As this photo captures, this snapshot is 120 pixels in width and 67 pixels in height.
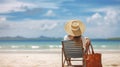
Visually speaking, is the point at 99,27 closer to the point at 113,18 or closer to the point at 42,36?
the point at 113,18

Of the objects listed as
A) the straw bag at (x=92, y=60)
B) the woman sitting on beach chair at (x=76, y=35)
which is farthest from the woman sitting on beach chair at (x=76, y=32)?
the straw bag at (x=92, y=60)

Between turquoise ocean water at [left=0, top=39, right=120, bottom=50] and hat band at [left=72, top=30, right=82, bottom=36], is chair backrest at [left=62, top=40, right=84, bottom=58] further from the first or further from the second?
turquoise ocean water at [left=0, top=39, right=120, bottom=50]

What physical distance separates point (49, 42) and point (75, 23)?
12.0 meters

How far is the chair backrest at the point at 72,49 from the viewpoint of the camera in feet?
22.1

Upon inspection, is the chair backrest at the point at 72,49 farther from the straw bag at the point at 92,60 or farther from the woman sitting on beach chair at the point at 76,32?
the straw bag at the point at 92,60

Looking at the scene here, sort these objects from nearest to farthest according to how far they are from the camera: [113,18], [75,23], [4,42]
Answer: [75,23] < [113,18] < [4,42]

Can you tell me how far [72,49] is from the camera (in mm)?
6766

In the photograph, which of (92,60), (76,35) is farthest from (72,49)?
(92,60)

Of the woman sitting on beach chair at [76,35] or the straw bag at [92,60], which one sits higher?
the woman sitting on beach chair at [76,35]

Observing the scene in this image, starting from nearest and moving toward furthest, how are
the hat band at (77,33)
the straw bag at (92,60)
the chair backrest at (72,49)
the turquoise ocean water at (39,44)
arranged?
the straw bag at (92,60) < the chair backrest at (72,49) < the hat band at (77,33) < the turquoise ocean water at (39,44)

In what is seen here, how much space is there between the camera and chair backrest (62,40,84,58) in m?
6.72

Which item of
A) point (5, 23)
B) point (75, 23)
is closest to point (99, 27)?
point (5, 23)

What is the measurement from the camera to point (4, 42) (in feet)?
61.6

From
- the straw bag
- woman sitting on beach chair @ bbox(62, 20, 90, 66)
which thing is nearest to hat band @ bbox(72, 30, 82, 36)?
woman sitting on beach chair @ bbox(62, 20, 90, 66)
